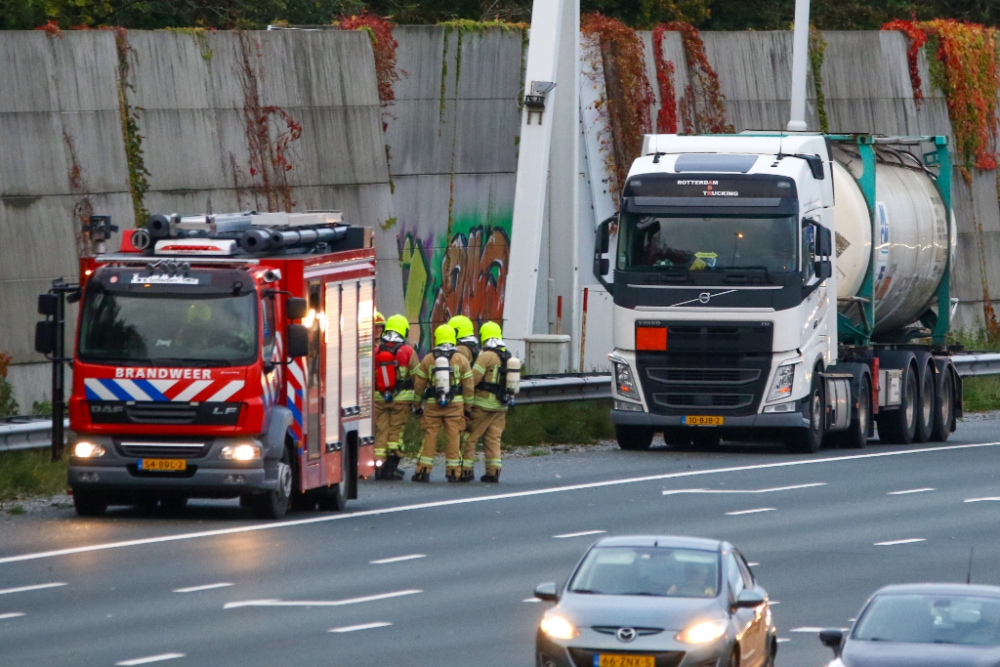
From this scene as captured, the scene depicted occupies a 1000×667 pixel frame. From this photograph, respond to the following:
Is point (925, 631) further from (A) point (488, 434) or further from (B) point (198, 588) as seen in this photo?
(A) point (488, 434)

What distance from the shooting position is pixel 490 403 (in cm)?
2350

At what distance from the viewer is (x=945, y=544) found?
60.8ft

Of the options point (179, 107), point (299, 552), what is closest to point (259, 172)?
point (179, 107)

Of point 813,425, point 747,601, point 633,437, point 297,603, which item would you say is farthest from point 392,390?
point 747,601

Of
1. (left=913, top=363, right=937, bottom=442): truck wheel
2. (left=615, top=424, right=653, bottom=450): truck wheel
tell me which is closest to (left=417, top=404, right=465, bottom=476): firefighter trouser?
(left=615, top=424, right=653, bottom=450): truck wheel

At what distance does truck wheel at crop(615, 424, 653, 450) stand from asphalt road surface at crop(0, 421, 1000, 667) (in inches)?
98.3

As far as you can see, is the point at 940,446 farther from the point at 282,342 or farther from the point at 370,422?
the point at 282,342

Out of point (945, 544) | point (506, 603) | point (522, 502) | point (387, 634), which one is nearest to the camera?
point (387, 634)

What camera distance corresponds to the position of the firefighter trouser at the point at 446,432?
23234mm

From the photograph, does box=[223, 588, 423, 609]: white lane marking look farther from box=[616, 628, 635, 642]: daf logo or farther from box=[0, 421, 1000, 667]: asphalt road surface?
box=[616, 628, 635, 642]: daf logo

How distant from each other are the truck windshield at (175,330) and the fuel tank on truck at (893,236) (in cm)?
1251

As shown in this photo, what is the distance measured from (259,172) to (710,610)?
21.5 meters

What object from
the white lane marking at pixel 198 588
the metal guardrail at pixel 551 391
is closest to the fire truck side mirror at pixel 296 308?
the metal guardrail at pixel 551 391

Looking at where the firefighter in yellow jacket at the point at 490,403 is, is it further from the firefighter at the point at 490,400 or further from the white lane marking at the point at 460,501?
the white lane marking at the point at 460,501
